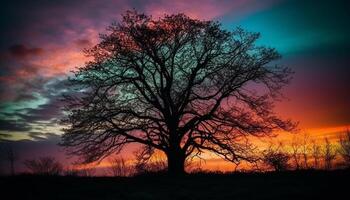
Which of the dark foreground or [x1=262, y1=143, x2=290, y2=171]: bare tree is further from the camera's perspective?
[x1=262, y1=143, x2=290, y2=171]: bare tree

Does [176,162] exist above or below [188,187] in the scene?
above

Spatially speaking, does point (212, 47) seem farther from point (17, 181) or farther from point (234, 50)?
point (17, 181)

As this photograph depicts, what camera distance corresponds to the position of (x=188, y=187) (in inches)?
720

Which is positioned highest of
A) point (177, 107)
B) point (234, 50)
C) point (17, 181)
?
point (234, 50)

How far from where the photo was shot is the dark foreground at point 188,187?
51.0 feet

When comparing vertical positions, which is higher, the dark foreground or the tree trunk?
the tree trunk

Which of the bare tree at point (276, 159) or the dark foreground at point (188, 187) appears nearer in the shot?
the dark foreground at point (188, 187)

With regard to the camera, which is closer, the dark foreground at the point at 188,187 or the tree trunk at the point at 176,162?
the dark foreground at the point at 188,187

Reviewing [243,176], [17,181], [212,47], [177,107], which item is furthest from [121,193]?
[212,47]

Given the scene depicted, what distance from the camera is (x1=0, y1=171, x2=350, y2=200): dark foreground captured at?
15.5m

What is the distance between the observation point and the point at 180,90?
90.2 ft

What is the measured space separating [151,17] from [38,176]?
43.6 ft

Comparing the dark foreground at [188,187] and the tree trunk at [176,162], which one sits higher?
the tree trunk at [176,162]

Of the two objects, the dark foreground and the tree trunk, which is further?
the tree trunk
